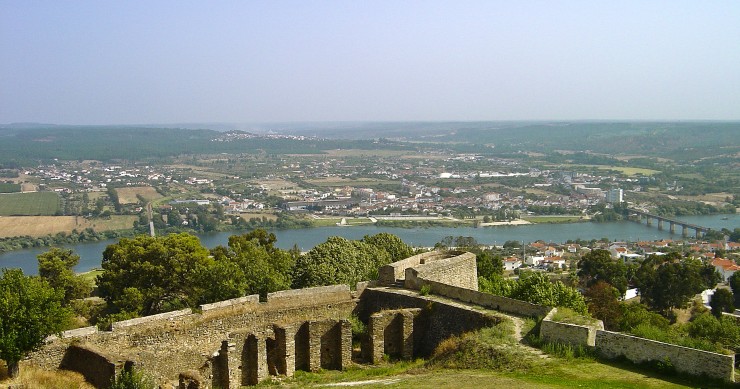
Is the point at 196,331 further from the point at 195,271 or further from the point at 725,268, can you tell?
the point at 725,268

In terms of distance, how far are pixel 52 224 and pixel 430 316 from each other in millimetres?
96552

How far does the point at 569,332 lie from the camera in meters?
16.9

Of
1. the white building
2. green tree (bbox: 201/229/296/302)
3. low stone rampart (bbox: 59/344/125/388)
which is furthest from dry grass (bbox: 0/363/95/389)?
the white building

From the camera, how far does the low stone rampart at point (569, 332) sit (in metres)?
16.7

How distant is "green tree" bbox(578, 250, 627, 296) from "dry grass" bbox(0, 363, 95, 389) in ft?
131

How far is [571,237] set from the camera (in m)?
97.2

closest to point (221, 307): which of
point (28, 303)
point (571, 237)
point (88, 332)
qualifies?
point (88, 332)

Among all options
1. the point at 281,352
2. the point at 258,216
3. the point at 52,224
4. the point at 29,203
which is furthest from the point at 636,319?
the point at 29,203

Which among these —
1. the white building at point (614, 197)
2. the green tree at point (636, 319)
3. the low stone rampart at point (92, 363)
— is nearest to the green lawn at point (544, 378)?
the low stone rampart at point (92, 363)

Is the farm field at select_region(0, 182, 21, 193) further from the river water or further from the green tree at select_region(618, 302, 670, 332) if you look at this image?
the green tree at select_region(618, 302, 670, 332)

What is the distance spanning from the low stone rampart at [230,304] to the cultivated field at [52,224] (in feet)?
277

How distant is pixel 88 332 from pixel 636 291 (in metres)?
41.8

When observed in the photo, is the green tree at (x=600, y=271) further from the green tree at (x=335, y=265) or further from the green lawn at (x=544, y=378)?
the green lawn at (x=544, y=378)

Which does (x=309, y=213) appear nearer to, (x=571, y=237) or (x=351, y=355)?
(x=571, y=237)
